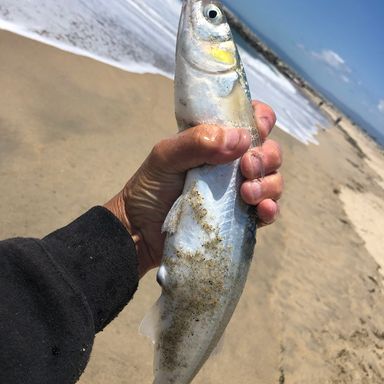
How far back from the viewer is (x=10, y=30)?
9.54 meters

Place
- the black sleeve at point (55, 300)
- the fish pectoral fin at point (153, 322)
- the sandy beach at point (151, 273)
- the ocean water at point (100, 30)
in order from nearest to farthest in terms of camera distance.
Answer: the black sleeve at point (55, 300)
the fish pectoral fin at point (153, 322)
the sandy beach at point (151, 273)
the ocean water at point (100, 30)

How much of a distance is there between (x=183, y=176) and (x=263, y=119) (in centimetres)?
65

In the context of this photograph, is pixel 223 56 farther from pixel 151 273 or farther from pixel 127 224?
pixel 151 273

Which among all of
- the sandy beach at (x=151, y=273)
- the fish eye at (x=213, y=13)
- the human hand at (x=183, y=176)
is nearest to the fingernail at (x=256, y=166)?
the human hand at (x=183, y=176)

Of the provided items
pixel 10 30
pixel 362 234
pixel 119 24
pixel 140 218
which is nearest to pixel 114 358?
pixel 140 218

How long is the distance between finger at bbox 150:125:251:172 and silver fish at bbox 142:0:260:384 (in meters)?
0.08

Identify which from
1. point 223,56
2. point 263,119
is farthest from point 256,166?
point 223,56

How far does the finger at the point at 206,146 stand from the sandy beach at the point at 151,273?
2653 millimetres

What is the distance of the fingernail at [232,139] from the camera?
2.66 metres

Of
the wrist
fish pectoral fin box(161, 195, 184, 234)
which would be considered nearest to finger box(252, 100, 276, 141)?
fish pectoral fin box(161, 195, 184, 234)

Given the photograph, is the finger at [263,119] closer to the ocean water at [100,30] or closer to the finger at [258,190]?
the finger at [258,190]

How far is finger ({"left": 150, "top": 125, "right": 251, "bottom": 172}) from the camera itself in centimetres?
266

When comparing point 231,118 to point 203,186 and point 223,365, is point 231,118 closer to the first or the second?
point 203,186

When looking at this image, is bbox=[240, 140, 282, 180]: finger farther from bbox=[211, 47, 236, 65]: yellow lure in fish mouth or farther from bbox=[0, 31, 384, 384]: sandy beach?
bbox=[0, 31, 384, 384]: sandy beach
